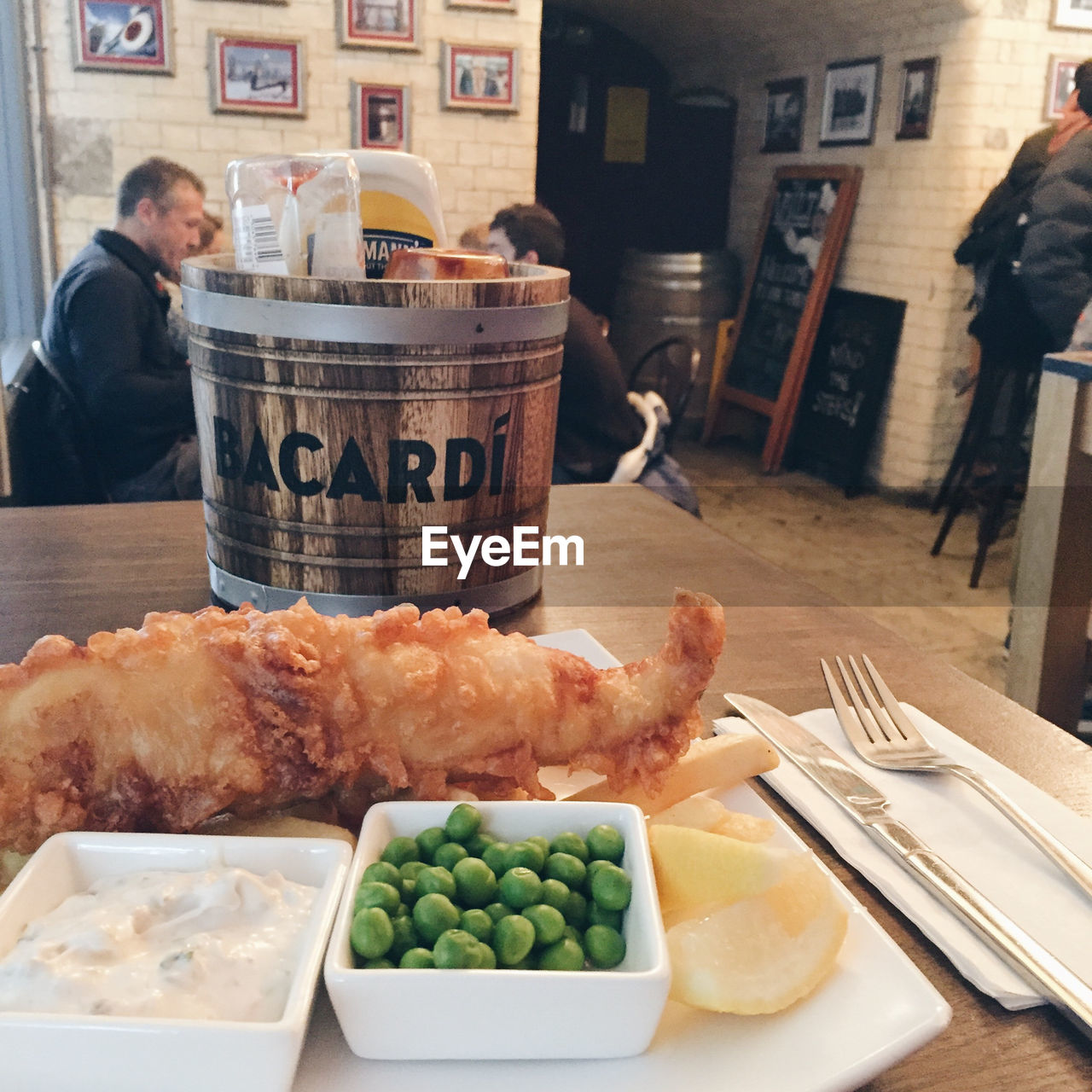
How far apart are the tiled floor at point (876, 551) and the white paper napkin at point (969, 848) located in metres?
2.89

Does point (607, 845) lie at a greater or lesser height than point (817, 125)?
lesser

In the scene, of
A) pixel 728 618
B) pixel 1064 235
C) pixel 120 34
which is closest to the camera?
pixel 728 618

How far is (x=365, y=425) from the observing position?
3.74 ft

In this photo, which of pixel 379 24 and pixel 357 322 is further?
pixel 379 24

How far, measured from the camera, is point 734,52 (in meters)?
7.44

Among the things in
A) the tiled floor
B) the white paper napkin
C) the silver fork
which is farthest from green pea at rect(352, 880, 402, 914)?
the tiled floor

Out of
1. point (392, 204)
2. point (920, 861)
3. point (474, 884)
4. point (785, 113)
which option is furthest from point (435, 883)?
point (785, 113)

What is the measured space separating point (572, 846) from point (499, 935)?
4.2 inches

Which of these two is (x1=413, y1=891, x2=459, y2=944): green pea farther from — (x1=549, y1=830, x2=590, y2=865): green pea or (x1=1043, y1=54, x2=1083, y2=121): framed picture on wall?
(x1=1043, y1=54, x2=1083, y2=121): framed picture on wall

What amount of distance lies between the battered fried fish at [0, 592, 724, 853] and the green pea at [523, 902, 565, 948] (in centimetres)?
18

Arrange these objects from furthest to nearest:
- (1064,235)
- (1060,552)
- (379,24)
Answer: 1. (379,24)
2. (1064,235)
3. (1060,552)

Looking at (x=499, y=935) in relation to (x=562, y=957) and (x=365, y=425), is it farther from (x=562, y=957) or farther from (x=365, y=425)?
(x=365, y=425)

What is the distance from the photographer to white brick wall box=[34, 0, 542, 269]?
194 inches

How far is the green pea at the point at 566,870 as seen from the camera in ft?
2.34
